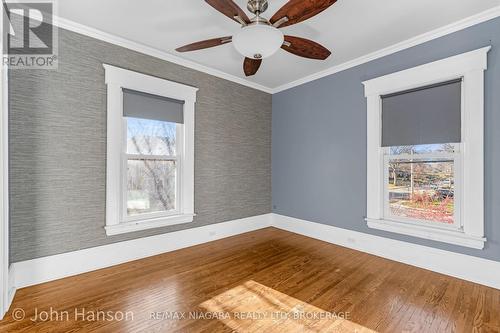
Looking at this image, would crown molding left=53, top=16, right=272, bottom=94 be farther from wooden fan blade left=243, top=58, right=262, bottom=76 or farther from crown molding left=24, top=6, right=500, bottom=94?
wooden fan blade left=243, top=58, right=262, bottom=76

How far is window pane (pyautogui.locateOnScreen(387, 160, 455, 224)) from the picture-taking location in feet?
8.83

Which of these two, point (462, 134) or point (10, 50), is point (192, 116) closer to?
point (10, 50)

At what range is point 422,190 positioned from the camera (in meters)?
2.89

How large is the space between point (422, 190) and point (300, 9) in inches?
102

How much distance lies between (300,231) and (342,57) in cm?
286

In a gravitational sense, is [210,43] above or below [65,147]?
above

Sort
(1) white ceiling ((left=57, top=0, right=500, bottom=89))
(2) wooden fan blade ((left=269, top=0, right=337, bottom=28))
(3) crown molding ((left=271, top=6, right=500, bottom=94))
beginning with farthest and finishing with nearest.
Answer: (3) crown molding ((left=271, top=6, right=500, bottom=94))
(1) white ceiling ((left=57, top=0, right=500, bottom=89))
(2) wooden fan blade ((left=269, top=0, right=337, bottom=28))

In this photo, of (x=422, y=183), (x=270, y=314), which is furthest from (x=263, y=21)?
(x=422, y=183)

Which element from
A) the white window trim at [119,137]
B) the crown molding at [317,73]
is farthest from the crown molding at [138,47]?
the white window trim at [119,137]

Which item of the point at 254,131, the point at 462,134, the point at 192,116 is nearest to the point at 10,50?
the point at 192,116

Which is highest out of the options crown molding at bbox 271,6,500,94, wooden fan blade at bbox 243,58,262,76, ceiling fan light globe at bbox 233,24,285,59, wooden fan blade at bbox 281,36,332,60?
crown molding at bbox 271,6,500,94

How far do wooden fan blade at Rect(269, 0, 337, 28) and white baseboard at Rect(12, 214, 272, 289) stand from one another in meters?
2.94

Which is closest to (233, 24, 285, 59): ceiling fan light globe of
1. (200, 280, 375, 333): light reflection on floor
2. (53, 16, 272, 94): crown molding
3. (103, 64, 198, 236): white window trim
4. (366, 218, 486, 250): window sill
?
(103, 64, 198, 236): white window trim

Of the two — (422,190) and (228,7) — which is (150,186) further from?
(422,190)
